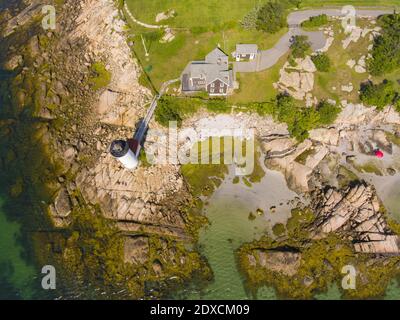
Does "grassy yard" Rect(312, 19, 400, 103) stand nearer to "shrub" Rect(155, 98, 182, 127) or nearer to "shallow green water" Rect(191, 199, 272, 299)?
"shrub" Rect(155, 98, 182, 127)

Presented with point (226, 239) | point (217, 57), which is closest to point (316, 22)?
point (217, 57)

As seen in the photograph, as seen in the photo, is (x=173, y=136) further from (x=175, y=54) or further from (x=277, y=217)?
(x=277, y=217)

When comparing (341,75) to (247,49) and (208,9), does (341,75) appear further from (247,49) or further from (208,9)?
(208,9)

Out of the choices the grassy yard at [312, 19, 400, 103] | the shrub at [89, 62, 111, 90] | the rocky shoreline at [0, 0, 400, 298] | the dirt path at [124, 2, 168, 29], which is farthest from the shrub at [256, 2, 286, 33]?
the shrub at [89, 62, 111, 90]

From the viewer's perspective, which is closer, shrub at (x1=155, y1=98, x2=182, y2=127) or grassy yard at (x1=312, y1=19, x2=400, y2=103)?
shrub at (x1=155, y1=98, x2=182, y2=127)

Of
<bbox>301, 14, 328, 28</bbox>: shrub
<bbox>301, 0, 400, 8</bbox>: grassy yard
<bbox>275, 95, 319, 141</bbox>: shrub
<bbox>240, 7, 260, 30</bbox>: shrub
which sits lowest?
<bbox>275, 95, 319, 141</bbox>: shrub

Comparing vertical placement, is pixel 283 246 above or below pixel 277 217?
below

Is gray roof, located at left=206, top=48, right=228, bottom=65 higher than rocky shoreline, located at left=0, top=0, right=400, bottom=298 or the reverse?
higher

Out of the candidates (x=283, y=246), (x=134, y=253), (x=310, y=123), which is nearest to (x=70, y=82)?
(x=134, y=253)
